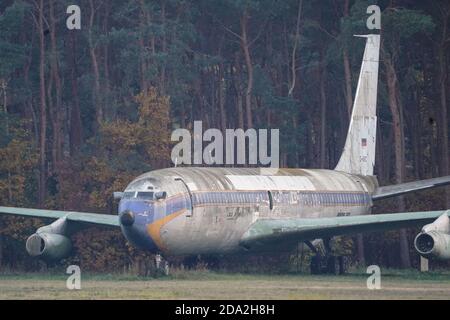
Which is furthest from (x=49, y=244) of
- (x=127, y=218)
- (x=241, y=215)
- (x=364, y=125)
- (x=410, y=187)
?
(x=364, y=125)

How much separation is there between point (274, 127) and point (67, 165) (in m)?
22.2

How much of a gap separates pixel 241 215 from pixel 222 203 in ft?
3.93

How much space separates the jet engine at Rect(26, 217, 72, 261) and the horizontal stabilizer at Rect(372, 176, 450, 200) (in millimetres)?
13138

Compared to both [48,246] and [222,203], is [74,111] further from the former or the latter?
[222,203]

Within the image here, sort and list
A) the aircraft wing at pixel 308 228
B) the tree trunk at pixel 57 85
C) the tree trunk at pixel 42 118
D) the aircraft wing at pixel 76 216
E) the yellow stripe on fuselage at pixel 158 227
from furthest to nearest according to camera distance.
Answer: the tree trunk at pixel 57 85 < the tree trunk at pixel 42 118 < the aircraft wing at pixel 76 216 < the aircraft wing at pixel 308 228 < the yellow stripe on fuselage at pixel 158 227

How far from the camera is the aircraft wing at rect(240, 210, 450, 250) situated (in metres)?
45.0

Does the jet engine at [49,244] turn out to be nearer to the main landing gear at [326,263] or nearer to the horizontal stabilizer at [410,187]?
the main landing gear at [326,263]

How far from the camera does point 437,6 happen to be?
71188 mm

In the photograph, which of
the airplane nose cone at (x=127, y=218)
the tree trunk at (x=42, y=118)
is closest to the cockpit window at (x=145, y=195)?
the airplane nose cone at (x=127, y=218)

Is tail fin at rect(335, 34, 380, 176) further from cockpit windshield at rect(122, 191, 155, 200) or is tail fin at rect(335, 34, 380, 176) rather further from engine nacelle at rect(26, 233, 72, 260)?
cockpit windshield at rect(122, 191, 155, 200)

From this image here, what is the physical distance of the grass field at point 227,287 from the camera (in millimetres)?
35188

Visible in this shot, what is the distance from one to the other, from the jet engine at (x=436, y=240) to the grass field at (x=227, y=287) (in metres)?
1.00

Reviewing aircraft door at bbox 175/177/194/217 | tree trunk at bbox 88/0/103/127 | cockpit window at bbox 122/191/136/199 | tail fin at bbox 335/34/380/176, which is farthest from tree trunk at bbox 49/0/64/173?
cockpit window at bbox 122/191/136/199
